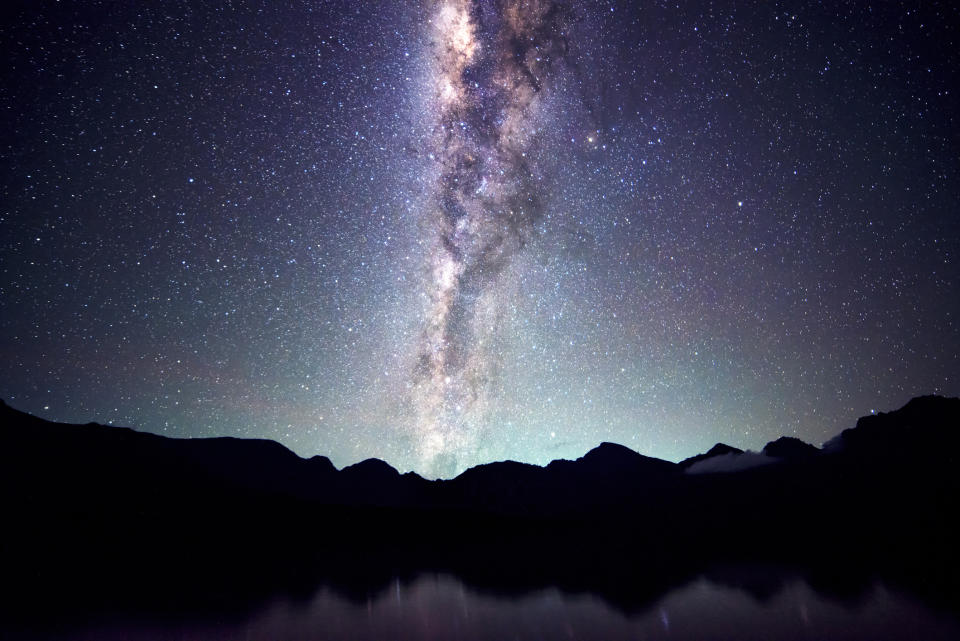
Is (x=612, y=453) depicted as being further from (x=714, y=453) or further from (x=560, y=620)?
(x=560, y=620)

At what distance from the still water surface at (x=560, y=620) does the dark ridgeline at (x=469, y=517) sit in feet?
7.49

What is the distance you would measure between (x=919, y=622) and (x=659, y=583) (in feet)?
33.4

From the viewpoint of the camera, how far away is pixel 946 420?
355 ft

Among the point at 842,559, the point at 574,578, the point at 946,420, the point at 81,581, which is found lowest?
the point at 842,559

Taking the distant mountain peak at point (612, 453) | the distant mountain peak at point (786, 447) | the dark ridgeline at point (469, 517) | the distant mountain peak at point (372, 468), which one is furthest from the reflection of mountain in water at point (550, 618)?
the distant mountain peak at point (786, 447)

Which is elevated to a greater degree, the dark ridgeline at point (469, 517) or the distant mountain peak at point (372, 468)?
the distant mountain peak at point (372, 468)

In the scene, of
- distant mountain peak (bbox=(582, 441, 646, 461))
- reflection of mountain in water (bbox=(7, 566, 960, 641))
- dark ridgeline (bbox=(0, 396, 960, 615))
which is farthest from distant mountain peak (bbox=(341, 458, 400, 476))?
reflection of mountain in water (bbox=(7, 566, 960, 641))

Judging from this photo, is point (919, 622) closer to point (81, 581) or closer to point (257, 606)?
point (257, 606)

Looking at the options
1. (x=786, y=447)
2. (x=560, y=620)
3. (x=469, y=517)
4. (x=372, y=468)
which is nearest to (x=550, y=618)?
(x=560, y=620)

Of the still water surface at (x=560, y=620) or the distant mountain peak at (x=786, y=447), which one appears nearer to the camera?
the still water surface at (x=560, y=620)

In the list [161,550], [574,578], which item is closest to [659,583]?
[574,578]

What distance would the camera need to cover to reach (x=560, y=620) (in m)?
13.9

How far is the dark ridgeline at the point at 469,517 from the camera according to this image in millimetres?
24047

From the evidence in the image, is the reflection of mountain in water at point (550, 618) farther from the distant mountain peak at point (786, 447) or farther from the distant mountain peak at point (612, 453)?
the distant mountain peak at point (786, 447)
